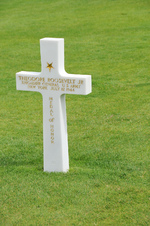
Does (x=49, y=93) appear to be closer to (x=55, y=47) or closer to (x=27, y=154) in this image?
(x=55, y=47)

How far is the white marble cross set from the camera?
A: 6.08 meters

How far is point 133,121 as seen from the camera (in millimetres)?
8602

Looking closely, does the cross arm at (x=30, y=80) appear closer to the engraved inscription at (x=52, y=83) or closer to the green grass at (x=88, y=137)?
the engraved inscription at (x=52, y=83)

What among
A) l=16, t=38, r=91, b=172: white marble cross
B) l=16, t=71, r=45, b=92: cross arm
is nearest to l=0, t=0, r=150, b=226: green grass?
l=16, t=38, r=91, b=172: white marble cross

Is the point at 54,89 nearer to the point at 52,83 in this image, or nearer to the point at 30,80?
the point at 52,83

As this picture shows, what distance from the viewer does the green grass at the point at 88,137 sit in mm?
5617

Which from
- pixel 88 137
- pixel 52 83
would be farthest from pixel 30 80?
pixel 88 137

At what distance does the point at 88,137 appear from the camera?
7.95 metres

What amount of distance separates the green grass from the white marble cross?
31 centimetres

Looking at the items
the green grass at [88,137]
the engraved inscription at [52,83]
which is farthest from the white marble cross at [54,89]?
the green grass at [88,137]

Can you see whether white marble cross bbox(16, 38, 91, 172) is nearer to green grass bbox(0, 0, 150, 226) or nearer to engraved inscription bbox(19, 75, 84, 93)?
engraved inscription bbox(19, 75, 84, 93)

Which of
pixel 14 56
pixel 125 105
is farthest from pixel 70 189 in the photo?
pixel 14 56

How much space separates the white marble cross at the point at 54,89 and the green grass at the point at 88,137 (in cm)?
31

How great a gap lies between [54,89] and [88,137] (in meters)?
1.95
